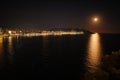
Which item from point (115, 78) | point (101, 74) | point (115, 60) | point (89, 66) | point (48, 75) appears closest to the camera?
point (101, 74)

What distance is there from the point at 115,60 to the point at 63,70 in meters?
14.0

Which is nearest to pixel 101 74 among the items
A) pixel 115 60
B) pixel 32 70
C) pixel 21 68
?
pixel 115 60

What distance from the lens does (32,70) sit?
133 feet

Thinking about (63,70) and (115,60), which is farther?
(63,70)

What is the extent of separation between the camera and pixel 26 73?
37.8 meters

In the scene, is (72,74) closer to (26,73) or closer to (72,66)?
(72,66)

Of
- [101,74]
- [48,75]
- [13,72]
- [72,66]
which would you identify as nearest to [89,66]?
[72,66]

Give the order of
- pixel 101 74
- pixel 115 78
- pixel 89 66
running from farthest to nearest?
pixel 89 66
pixel 115 78
pixel 101 74

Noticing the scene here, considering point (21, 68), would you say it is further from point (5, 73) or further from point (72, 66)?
point (72, 66)

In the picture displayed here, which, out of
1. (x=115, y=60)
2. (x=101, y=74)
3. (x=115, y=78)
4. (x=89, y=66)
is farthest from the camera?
(x=89, y=66)

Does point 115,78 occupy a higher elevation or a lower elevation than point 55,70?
higher

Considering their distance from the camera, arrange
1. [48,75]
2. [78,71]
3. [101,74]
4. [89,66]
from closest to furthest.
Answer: [101,74], [48,75], [78,71], [89,66]

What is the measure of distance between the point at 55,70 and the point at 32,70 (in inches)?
211

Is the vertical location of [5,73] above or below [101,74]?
below
